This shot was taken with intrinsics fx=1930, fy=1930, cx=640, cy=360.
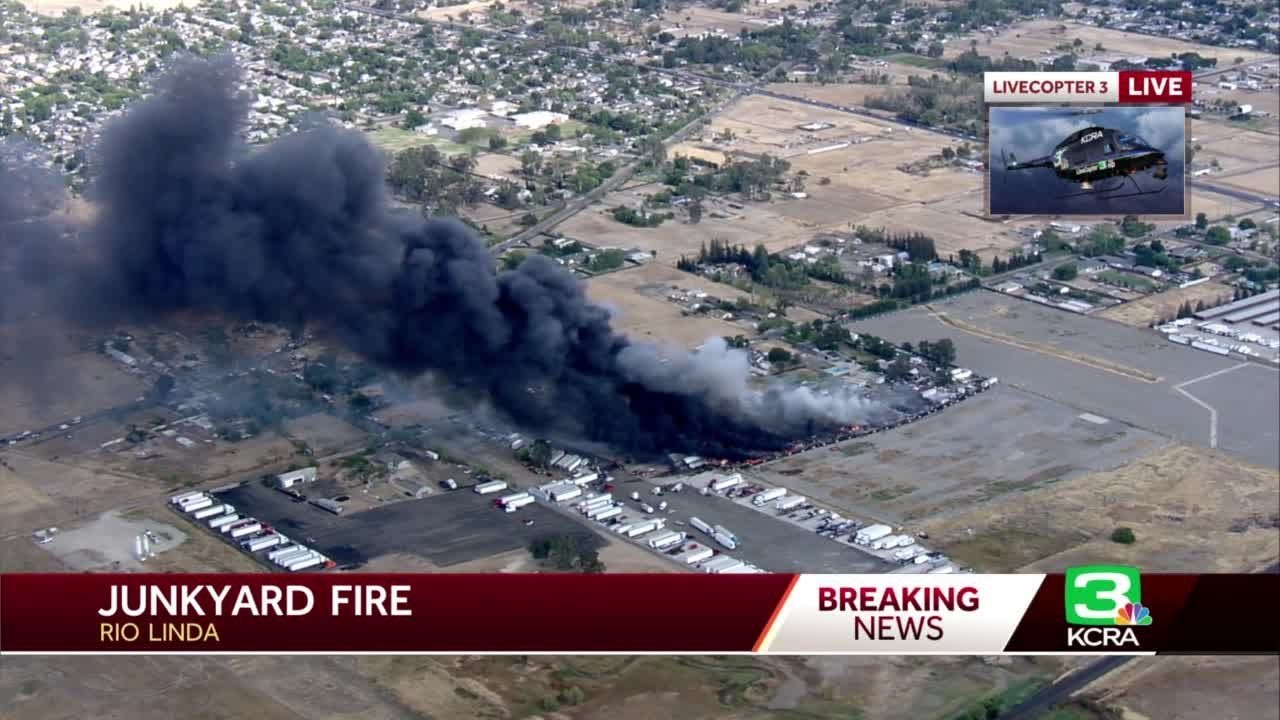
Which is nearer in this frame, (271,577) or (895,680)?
(271,577)

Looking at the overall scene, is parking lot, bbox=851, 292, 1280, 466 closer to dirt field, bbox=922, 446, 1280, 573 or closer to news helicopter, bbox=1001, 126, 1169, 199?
dirt field, bbox=922, 446, 1280, 573

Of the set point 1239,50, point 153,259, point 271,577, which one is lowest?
point 1239,50

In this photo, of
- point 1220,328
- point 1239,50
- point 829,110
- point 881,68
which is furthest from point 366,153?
point 1239,50

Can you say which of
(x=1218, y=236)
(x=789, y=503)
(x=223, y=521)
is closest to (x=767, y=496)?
(x=789, y=503)

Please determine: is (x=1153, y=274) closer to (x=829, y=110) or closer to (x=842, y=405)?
(x=842, y=405)

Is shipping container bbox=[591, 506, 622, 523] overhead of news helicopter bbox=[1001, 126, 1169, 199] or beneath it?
beneath

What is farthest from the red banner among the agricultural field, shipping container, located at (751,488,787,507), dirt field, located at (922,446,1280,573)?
the agricultural field

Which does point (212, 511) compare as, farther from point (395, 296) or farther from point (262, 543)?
point (395, 296)
